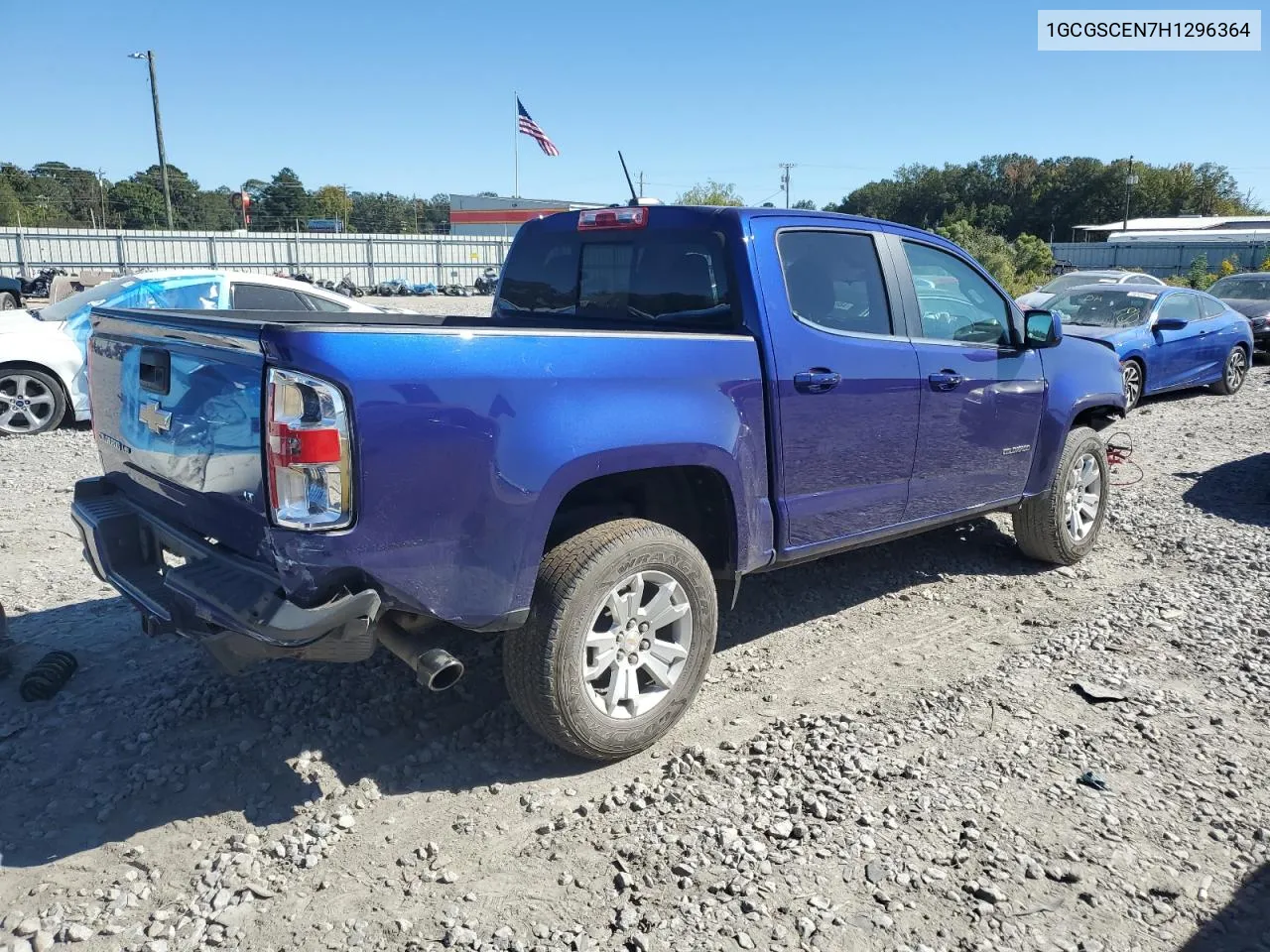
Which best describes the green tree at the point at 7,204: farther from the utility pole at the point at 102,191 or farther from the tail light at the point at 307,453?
the tail light at the point at 307,453

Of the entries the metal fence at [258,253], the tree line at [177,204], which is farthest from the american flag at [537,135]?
the tree line at [177,204]

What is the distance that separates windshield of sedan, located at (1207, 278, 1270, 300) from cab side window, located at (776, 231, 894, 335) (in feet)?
52.2

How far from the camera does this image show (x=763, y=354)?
3.78m

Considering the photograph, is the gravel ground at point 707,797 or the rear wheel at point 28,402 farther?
the rear wheel at point 28,402

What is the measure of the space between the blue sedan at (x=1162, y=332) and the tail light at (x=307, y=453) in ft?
36.1

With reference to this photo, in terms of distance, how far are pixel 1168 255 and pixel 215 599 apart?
54.9 metres

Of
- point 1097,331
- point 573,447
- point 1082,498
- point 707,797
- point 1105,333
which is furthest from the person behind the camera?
point 1097,331

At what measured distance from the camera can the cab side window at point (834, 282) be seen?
4.04 m

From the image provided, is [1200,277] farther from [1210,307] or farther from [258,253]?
[258,253]

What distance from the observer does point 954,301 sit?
4906 mm

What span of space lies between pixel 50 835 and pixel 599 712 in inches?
71.3

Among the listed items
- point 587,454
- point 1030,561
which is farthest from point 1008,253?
point 587,454

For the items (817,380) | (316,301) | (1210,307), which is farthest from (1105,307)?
(817,380)

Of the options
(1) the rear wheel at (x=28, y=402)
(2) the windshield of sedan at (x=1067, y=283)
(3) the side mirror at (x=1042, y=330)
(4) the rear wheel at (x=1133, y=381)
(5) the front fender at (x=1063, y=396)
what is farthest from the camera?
(2) the windshield of sedan at (x=1067, y=283)
